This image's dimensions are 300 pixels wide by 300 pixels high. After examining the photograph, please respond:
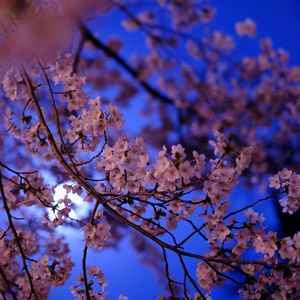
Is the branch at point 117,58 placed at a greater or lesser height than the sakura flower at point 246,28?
lesser

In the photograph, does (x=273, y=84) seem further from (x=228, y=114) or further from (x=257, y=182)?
(x=257, y=182)

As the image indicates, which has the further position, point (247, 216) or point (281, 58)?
point (281, 58)

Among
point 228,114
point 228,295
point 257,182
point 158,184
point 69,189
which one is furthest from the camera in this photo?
point 228,114

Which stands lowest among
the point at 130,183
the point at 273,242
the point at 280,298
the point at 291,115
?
the point at 280,298

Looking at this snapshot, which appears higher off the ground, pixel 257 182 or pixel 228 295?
pixel 257 182

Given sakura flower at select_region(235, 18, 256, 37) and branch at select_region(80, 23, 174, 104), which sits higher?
sakura flower at select_region(235, 18, 256, 37)

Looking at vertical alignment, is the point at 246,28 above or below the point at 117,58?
above

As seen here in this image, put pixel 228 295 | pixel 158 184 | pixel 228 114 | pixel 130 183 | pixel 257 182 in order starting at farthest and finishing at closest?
1. pixel 228 114
2. pixel 257 182
3. pixel 228 295
4. pixel 130 183
5. pixel 158 184

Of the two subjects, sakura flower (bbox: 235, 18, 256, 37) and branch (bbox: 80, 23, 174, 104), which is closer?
branch (bbox: 80, 23, 174, 104)

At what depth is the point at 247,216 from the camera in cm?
238

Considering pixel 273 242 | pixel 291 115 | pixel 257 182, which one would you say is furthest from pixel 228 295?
pixel 291 115

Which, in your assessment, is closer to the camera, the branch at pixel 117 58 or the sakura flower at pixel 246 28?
the branch at pixel 117 58

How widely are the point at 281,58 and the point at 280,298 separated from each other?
6.93 metres

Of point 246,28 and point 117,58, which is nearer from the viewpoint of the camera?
point 117,58
